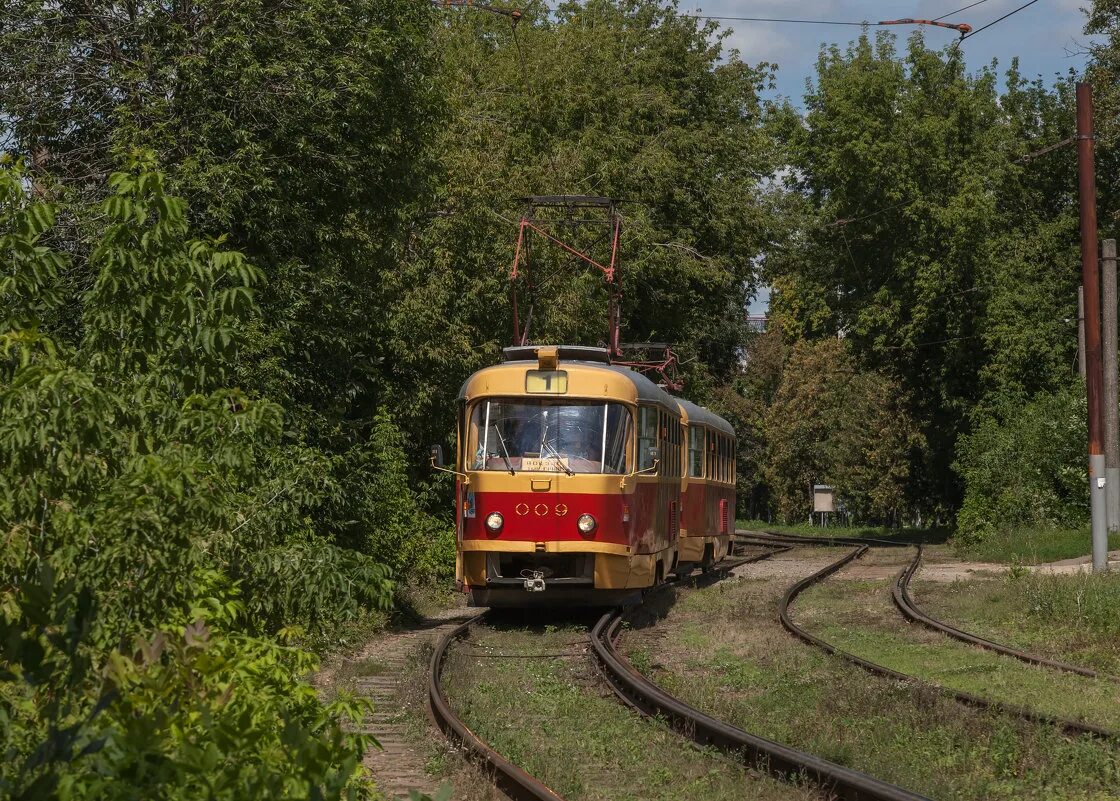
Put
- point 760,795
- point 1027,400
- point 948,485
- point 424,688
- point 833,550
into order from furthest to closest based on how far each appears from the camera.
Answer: point 948,485
point 1027,400
point 833,550
point 424,688
point 760,795

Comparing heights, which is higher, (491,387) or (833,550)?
(491,387)

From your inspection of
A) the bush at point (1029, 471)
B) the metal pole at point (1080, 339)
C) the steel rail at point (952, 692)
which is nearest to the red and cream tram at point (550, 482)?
the steel rail at point (952, 692)

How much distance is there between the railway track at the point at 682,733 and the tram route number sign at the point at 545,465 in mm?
3448

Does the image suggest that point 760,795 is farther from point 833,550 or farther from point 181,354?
point 833,550

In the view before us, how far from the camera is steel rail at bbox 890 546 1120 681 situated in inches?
518

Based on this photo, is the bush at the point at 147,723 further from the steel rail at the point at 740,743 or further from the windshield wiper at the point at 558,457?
the windshield wiper at the point at 558,457

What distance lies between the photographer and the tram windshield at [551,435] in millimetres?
17547

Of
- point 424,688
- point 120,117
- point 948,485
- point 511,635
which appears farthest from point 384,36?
point 948,485

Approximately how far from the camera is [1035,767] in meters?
8.79

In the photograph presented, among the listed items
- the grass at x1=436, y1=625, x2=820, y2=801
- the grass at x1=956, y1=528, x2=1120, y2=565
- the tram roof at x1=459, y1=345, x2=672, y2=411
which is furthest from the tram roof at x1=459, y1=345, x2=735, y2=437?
the grass at x1=956, y1=528, x2=1120, y2=565

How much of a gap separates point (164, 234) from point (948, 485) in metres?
44.1

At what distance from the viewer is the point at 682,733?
10.4 m

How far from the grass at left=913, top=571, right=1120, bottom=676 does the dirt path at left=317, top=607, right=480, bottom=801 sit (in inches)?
247

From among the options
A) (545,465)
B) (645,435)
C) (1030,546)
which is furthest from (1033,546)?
(545,465)
